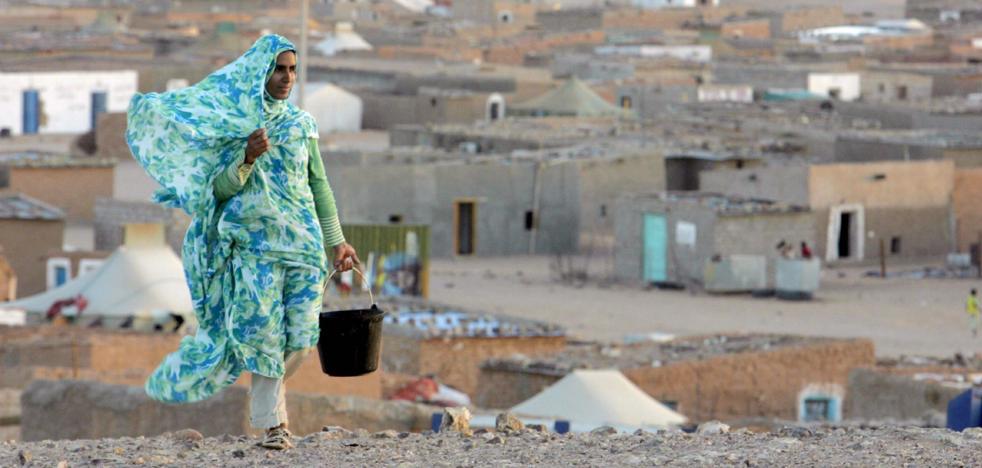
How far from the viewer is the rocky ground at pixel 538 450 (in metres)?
6.48

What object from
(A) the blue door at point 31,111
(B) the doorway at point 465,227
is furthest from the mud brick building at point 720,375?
(A) the blue door at point 31,111

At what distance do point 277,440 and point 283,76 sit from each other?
39.8 inches

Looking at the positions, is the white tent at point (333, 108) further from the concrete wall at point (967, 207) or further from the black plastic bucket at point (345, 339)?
the black plastic bucket at point (345, 339)

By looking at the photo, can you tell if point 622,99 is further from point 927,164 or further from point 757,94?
point 927,164

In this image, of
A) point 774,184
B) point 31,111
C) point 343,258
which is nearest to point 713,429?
point 343,258

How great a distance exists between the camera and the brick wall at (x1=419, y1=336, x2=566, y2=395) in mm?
17594

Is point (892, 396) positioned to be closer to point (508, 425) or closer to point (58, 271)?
point (508, 425)

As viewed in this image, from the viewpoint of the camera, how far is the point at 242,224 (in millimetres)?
6797

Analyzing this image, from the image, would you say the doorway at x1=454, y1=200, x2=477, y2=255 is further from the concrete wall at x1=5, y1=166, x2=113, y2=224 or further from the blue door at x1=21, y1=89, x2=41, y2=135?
the blue door at x1=21, y1=89, x2=41, y2=135

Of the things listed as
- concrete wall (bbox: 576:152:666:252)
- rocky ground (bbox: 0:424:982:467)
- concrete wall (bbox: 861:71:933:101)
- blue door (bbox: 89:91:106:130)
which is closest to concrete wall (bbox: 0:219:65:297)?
concrete wall (bbox: 576:152:666:252)

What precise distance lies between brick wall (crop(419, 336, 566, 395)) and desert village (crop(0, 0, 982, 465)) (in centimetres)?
2

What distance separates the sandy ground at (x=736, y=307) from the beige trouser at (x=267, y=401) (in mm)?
14415

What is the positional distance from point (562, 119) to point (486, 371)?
75.8 feet

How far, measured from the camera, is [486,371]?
16.3m
